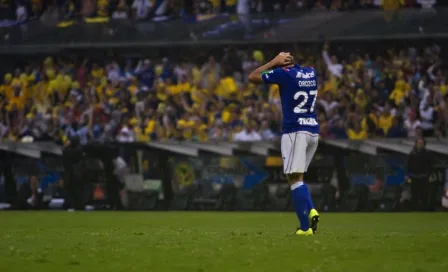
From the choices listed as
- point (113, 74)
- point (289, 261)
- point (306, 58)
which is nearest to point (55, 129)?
point (113, 74)

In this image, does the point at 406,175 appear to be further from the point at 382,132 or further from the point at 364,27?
the point at 364,27

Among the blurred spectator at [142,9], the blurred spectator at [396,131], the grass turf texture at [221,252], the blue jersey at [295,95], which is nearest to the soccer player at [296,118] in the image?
the blue jersey at [295,95]

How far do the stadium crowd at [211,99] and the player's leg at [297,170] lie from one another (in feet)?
38.9

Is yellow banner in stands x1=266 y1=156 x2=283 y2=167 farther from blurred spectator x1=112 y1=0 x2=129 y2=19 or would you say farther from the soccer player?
blurred spectator x1=112 y1=0 x2=129 y2=19

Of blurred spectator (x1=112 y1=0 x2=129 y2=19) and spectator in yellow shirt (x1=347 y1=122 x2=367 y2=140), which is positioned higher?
blurred spectator (x1=112 y1=0 x2=129 y2=19)

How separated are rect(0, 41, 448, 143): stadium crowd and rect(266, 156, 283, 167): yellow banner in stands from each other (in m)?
1.89

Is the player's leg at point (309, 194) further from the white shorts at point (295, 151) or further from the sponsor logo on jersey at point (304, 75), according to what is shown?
the sponsor logo on jersey at point (304, 75)

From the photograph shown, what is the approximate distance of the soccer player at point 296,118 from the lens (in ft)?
39.8

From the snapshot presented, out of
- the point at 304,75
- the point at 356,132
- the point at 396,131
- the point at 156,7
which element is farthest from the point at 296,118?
the point at 156,7

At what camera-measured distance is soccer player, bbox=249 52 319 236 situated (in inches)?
478

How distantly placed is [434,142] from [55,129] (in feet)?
38.1

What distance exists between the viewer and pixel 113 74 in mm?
29969

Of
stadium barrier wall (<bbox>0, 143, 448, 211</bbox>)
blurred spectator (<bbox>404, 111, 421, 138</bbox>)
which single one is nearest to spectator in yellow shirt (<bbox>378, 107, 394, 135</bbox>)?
blurred spectator (<bbox>404, 111, 421, 138</bbox>)

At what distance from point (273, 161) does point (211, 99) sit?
16.3 ft
